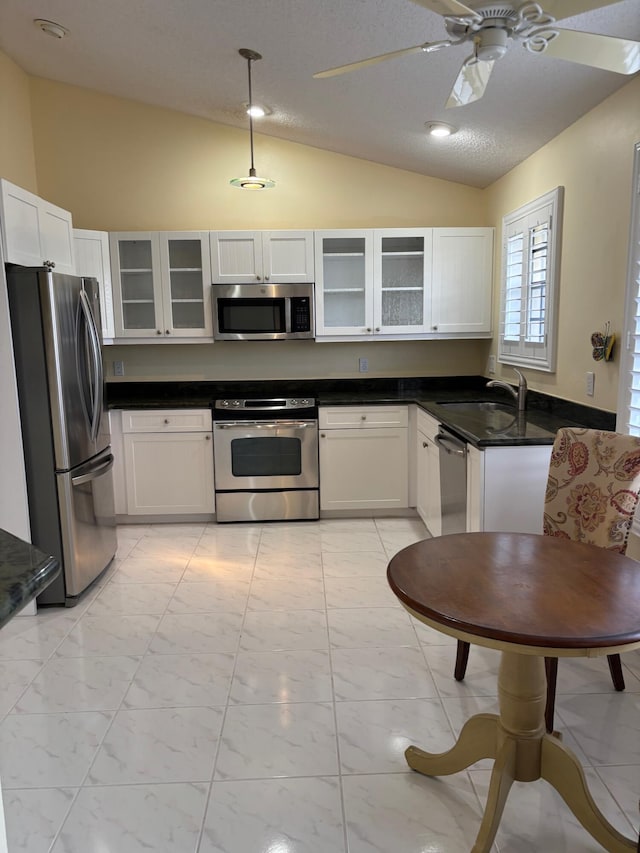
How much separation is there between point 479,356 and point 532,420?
63.8 inches

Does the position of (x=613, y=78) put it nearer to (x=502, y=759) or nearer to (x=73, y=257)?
(x=502, y=759)

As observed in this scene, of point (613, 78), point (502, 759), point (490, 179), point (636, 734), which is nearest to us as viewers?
point (502, 759)

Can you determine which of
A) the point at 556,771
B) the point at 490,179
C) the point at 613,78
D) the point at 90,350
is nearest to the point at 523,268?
the point at 490,179

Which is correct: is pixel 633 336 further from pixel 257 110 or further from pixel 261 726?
pixel 257 110

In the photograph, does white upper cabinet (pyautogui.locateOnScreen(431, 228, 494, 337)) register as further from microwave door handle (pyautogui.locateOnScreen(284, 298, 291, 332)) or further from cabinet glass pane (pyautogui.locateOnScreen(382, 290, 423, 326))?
microwave door handle (pyautogui.locateOnScreen(284, 298, 291, 332))

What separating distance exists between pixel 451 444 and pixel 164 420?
6.78 feet

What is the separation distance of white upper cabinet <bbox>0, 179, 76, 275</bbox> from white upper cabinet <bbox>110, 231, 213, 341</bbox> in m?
0.54

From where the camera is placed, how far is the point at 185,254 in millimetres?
4207

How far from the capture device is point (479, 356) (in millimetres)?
4688

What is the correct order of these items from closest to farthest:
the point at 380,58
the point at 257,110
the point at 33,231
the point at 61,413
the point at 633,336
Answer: the point at 380,58, the point at 633,336, the point at 61,413, the point at 33,231, the point at 257,110

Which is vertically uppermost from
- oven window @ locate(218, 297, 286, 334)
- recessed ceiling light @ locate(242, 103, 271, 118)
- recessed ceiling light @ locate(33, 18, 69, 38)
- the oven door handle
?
recessed ceiling light @ locate(33, 18, 69, 38)

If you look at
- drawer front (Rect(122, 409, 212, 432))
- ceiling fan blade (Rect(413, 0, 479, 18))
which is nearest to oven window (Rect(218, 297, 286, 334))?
drawer front (Rect(122, 409, 212, 432))

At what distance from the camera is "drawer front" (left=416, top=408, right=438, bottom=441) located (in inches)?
142

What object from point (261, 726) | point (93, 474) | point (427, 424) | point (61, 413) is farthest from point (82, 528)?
point (427, 424)
